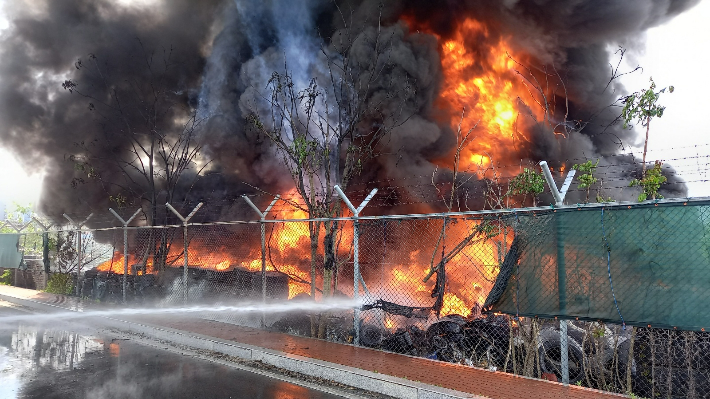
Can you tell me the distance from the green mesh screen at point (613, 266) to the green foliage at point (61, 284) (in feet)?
47.4

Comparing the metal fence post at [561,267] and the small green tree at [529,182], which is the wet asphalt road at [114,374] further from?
the small green tree at [529,182]

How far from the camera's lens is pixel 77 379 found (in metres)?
5.91

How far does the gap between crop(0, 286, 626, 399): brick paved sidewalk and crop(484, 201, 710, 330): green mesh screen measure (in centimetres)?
81

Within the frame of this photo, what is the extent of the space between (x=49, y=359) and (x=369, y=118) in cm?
1743

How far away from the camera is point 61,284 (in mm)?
15422

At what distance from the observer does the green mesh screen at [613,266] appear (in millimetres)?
4320

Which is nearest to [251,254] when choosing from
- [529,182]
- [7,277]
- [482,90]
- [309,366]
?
[7,277]

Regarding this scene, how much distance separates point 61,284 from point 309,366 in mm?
12880

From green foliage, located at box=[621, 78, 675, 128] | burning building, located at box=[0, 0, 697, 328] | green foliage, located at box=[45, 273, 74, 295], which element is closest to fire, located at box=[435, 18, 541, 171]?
burning building, located at box=[0, 0, 697, 328]

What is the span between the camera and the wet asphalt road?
537cm

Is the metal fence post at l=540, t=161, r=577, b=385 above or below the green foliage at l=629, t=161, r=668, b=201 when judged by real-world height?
below

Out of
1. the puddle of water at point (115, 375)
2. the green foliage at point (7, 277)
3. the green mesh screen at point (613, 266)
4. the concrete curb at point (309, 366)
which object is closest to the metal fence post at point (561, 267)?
the green mesh screen at point (613, 266)

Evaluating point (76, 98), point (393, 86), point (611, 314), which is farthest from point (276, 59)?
point (611, 314)

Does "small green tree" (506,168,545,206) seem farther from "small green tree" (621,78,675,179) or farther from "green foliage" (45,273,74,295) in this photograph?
"green foliage" (45,273,74,295)
